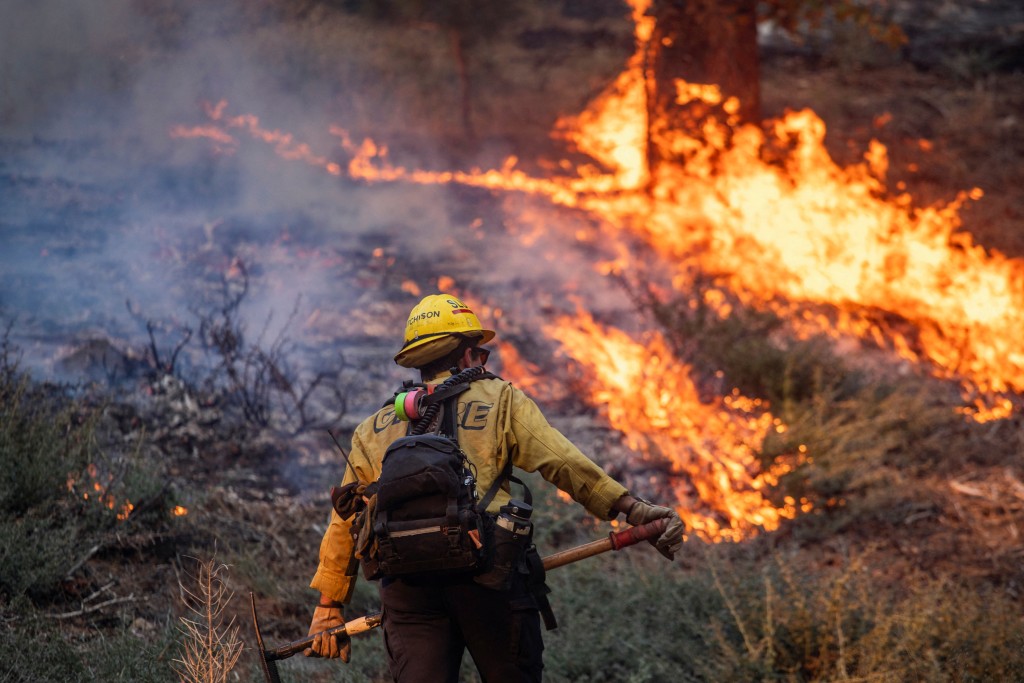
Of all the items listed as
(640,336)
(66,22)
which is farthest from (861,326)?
(66,22)

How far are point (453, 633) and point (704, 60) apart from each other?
7492 millimetres

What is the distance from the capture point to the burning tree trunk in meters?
9.35

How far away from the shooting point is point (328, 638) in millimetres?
3381

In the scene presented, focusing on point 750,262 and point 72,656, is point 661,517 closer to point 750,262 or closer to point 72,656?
point 72,656

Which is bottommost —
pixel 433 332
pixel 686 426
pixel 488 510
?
pixel 686 426

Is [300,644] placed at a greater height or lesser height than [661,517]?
lesser

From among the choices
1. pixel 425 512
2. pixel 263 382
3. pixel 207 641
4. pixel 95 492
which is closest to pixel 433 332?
pixel 425 512

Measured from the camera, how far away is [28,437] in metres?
5.08

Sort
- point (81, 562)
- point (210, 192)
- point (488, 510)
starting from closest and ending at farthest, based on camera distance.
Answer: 1. point (488, 510)
2. point (81, 562)
3. point (210, 192)

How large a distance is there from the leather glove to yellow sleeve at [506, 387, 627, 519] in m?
0.88

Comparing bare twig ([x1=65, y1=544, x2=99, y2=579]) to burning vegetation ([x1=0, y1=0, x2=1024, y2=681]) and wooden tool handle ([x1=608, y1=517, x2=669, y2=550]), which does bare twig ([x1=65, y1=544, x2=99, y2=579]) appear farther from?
wooden tool handle ([x1=608, y1=517, x2=669, y2=550])

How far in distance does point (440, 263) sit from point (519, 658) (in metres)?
6.22

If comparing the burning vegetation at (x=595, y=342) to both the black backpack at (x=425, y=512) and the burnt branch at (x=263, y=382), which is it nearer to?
the burnt branch at (x=263, y=382)

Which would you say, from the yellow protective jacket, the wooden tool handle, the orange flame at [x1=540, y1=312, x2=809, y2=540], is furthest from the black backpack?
the orange flame at [x1=540, y1=312, x2=809, y2=540]
